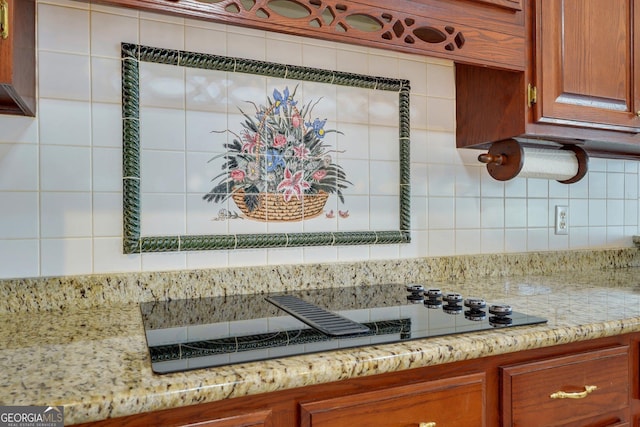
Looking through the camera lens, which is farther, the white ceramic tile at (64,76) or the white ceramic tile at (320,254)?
the white ceramic tile at (320,254)

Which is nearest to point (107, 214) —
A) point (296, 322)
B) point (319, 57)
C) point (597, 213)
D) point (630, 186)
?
point (296, 322)

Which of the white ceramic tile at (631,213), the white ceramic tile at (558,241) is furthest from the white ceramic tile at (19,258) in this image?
the white ceramic tile at (631,213)

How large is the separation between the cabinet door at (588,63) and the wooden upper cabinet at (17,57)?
4.11ft

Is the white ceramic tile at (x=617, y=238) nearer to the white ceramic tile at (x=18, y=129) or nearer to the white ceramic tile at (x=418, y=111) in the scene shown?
the white ceramic tile at (x=418, y=111)

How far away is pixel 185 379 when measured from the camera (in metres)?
0.64

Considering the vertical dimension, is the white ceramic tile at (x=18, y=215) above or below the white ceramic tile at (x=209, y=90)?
below

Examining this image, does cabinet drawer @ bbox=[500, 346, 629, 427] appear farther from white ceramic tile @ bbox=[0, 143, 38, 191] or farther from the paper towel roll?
white ceramic tile @ bbox=[0, 143, 38, 191]

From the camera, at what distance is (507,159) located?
57.7 inches

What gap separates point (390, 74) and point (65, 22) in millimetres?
928

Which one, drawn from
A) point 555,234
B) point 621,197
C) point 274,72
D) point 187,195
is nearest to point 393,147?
point 274,72

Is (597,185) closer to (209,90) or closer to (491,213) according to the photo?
(491,213)

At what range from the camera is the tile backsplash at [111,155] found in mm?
1085

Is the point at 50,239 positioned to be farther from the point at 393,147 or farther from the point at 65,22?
the point at 393,147

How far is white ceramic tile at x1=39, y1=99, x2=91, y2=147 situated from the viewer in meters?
1.09
